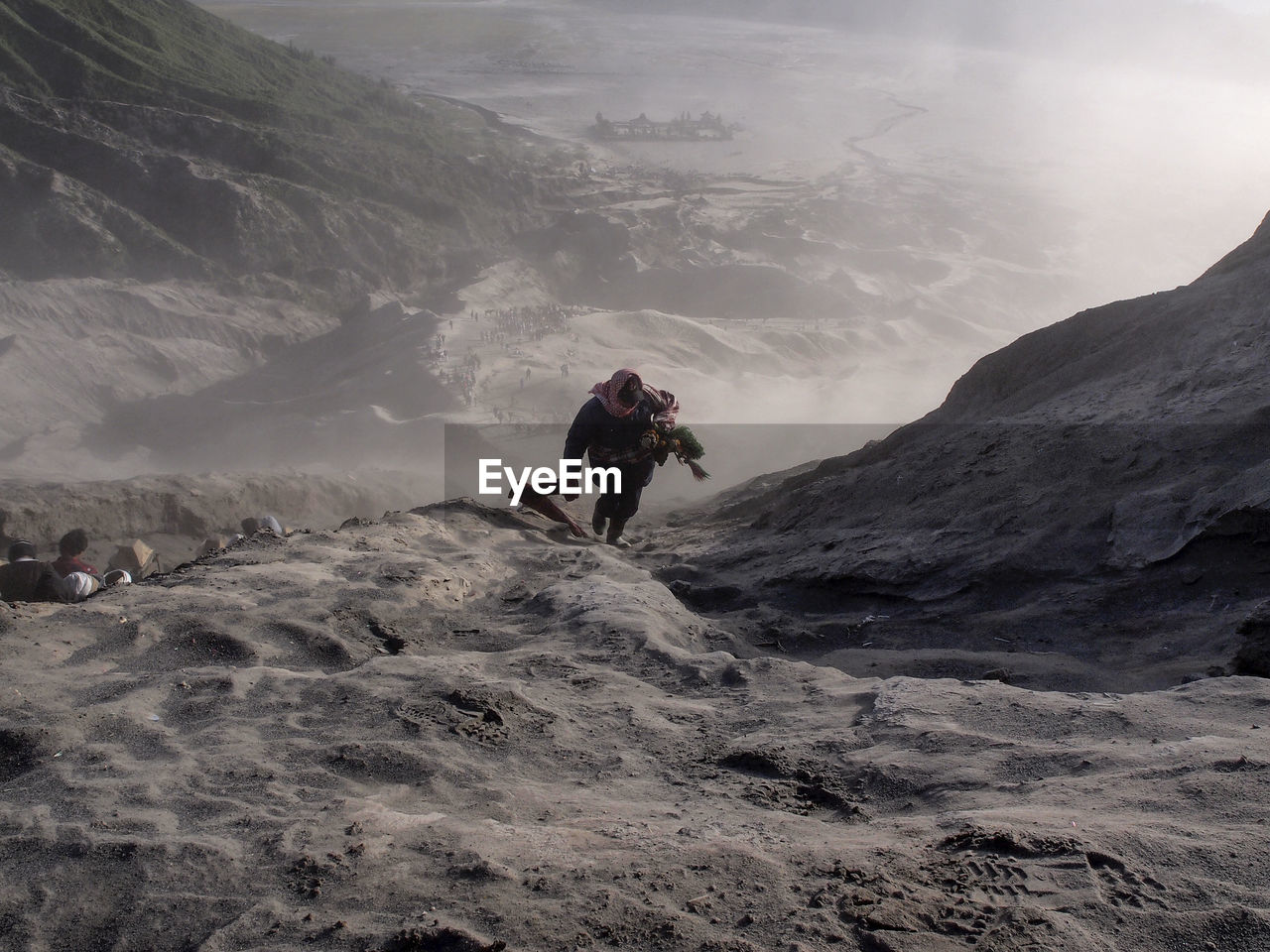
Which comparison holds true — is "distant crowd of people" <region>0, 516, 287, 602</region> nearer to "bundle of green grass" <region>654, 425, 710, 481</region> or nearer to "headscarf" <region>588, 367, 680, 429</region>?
"headscarf" <region>588, 367, 680, 429</region>

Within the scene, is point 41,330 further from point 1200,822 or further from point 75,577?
point 1200,822

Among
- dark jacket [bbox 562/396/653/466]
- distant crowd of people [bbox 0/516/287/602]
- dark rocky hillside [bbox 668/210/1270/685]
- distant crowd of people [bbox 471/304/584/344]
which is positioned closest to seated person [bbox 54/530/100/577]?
distant crowd of people [bbox 0/516/287/602]

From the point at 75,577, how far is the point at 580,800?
4352mm

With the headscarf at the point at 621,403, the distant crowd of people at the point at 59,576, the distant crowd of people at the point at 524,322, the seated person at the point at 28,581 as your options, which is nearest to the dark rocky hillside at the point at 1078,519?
the headscarf at the point at 621,403

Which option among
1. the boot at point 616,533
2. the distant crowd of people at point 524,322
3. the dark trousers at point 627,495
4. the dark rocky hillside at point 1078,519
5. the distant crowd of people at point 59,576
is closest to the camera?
the dark rocky hillside at point 1078,519

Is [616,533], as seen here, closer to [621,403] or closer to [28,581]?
[621,403]

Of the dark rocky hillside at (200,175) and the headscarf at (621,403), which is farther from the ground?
the dark rocky hillside at (200,175)

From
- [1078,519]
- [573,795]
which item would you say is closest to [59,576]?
[573,795]

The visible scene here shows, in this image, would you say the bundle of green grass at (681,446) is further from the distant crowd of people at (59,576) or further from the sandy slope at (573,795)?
the sandy slope at (573,795)

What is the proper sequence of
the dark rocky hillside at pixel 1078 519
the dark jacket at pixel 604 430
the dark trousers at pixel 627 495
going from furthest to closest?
the dark trousers at pixel 627 495 < the dark jacket at pixel 604 430 < the dark rocky hillside at pixel 1078 519

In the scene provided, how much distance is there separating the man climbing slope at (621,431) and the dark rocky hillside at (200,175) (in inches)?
549

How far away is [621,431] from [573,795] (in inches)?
146

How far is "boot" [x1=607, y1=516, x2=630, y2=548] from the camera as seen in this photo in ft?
19.2

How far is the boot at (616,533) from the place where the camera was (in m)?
5.85
